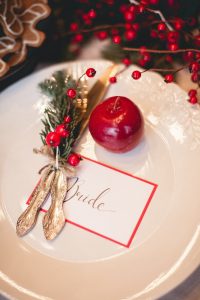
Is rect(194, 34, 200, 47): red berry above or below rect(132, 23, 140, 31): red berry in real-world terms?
above

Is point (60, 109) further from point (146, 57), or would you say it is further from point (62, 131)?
point (146, 57)

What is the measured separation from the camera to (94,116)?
1.91 ft

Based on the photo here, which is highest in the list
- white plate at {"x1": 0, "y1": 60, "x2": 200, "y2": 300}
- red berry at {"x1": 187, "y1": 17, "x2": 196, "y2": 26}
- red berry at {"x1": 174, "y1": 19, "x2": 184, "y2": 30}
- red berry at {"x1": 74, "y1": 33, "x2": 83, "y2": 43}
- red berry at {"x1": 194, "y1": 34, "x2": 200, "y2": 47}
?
red berry at {"x1": 187, "y1": 17, "x2": 196, "y2": 26}

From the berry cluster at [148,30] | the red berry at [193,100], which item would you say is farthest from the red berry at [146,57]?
the red berry at [193,100]

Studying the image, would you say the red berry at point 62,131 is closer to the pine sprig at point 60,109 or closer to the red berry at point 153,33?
the pine sprig at point 60,109

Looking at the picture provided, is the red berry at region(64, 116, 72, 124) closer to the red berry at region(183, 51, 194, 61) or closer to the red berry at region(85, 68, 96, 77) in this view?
the red berry at region(85, 68, 96, 77)

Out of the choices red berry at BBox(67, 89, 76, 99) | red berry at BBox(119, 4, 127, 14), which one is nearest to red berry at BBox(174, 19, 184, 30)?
red berry at BBox(119, 4, 127, 14)

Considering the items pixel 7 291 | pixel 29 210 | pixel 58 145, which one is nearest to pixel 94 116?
pixel 58 145

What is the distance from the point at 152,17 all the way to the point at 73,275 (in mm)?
469

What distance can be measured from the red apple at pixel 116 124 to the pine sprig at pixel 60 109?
5cm

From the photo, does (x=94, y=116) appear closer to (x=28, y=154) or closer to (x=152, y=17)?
(x=28, y=154)

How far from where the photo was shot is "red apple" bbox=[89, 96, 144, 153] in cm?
56

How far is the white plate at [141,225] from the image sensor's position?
0.51 meters

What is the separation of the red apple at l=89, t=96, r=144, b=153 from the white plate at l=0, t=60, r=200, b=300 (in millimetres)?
43
